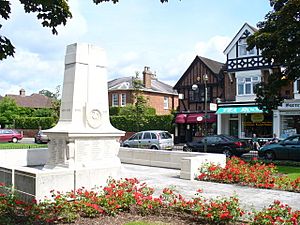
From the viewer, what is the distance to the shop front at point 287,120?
3316cm

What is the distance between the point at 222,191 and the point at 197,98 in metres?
31.4

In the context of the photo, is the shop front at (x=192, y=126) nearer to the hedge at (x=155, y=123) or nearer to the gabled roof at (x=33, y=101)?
the hedge at (x=155, y=123)

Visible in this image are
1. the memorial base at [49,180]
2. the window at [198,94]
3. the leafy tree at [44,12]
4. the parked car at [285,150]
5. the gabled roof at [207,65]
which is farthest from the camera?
the window at [198,94]

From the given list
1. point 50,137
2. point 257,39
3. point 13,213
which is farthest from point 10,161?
point 257,39

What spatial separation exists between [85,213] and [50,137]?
546 cm

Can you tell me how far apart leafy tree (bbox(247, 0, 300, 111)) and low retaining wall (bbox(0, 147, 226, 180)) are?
809 cm

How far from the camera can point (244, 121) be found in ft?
122

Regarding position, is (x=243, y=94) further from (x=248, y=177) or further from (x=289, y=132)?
(x=248, y=177)

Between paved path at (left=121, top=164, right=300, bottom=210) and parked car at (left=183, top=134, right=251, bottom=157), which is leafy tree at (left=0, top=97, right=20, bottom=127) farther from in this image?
paved path at (left=121, top=164, right=300, bottom=210)

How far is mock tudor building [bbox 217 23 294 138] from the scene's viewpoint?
35.3 metres

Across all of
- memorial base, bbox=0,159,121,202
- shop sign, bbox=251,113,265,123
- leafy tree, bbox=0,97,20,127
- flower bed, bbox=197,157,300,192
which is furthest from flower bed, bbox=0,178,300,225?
leafy tree, bbox=0,97,20,127

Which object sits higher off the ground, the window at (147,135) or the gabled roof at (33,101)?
the gabled roof at (33,101)

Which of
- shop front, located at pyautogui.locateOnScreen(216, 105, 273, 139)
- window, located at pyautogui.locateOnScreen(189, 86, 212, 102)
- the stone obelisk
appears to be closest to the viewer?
the stone obelisk

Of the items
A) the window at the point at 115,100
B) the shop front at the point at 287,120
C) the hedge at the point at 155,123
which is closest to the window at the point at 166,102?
the window at the point at 115,100
